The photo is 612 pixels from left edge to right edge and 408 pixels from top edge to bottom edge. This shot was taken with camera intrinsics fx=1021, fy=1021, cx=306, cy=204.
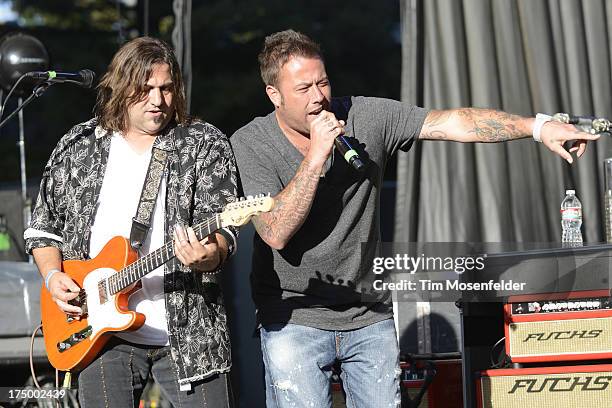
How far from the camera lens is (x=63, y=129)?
1141 centimetres

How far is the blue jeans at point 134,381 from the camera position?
3.31m

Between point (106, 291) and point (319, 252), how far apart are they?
73 centimetres

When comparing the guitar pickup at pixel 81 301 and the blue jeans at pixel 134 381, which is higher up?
the guitar pickup at pixel 81 301

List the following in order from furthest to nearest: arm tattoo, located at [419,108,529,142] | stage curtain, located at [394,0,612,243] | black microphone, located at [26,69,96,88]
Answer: stage curtain, located at [394,0,612,243] → black microphone, located at [26,69,96,88] → arm tattoo, located at [419,108,529,142]

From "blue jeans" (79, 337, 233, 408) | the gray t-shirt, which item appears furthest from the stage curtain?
"blue jeans" (79, 337, 233, 408)

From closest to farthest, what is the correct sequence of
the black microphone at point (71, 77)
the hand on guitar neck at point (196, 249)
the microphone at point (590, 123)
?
the hand on guitar neck at point (196, 249) < the microphone at point (590, 123) < the black microphone at point (71, 77)

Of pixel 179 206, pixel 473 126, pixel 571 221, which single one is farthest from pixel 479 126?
pixel 571 221

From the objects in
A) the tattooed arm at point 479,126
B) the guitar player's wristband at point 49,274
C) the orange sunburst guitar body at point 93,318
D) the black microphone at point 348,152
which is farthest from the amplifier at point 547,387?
the guitar player's wristband at point 49,274

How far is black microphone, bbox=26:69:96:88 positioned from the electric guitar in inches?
32.4

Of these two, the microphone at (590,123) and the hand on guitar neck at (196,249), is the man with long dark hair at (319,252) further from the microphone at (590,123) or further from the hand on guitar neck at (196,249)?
the hand on guitar neck at (196,249)

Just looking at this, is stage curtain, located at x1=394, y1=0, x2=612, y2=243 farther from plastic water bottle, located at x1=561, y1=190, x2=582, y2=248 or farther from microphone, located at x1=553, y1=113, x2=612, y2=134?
microphone, located at x1=553, y1=113, x2=612, y2=134

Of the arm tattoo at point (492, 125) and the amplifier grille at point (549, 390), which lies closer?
the arm tattoo at point (492, 125)

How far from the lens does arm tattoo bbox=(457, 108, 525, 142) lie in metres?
A: 3.52

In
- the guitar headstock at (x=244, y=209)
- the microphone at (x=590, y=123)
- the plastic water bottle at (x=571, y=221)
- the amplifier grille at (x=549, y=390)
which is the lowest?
the amplifier grille at (x=549, y=390)
